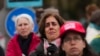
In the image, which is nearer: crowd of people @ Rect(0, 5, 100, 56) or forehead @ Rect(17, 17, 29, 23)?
crowd of people @ Rect(0, 5, 100, 56)

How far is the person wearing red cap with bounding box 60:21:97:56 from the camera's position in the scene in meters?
7.52

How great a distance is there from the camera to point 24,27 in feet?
31.3

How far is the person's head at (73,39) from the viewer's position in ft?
24.7

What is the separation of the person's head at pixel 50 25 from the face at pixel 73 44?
1263mm

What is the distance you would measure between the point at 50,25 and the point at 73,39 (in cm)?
137

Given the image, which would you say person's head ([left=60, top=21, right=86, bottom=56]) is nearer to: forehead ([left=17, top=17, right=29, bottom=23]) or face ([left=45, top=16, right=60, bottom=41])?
face ([left=45, top=16, right=60, bottom=41])

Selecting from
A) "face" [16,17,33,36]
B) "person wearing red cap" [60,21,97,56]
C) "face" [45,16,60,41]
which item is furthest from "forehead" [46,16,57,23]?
"person wearing red cap" [60,21,97,56]

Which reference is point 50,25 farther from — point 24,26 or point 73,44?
point 73,44

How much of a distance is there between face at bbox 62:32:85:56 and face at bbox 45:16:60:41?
1263mm

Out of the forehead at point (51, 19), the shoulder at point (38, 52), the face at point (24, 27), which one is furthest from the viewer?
the face at point (24, 27)

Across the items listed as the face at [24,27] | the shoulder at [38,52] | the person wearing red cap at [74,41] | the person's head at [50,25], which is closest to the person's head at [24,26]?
the face at [24,27]

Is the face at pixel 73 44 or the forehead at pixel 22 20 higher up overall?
the forehead at pixel 22 20

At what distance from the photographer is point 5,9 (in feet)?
39.0

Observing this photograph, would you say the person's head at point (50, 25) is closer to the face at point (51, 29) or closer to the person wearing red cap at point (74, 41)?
the face at point (51, 29)
